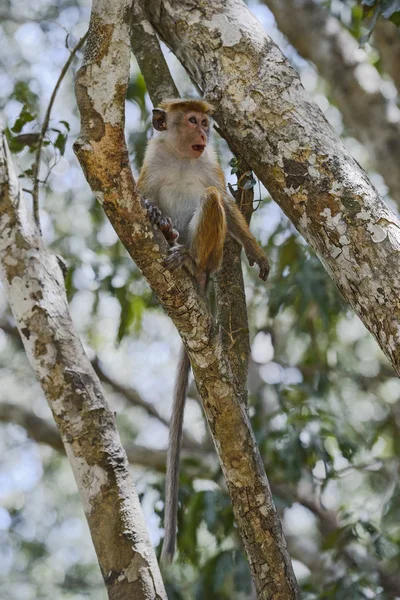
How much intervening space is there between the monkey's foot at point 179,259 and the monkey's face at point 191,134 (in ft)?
3.35

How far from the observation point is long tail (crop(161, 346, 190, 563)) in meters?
3.60

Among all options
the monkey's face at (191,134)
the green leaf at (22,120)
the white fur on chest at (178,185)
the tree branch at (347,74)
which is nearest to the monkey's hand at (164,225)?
the white fur on chest at (178,185)

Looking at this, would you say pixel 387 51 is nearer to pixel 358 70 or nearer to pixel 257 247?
pixel 358 70

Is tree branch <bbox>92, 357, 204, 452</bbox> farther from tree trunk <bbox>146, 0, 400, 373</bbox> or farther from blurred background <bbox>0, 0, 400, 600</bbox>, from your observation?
tree trunk <bbox>146, 0, 400, 373</bbox>

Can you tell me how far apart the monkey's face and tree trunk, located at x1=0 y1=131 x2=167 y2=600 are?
1.38m

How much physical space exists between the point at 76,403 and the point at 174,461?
75 centimetres

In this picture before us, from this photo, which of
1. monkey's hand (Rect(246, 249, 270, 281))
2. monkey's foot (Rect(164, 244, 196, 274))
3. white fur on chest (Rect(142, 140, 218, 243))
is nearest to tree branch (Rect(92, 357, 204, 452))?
white fur on chest (Rect(142, 140, 218, 243))

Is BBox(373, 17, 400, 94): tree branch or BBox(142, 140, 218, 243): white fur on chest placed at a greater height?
BBox(373, 17, 400, 94): tree branch

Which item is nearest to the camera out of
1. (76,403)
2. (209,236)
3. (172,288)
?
(172,288)

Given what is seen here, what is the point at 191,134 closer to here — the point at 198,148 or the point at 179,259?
the point at 198,148

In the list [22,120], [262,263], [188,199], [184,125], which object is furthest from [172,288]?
[22,120]

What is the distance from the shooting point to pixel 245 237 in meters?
4.47

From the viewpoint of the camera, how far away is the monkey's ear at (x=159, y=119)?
15.3ft

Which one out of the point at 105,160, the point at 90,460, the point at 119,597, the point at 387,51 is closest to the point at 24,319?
the point at 90,460
